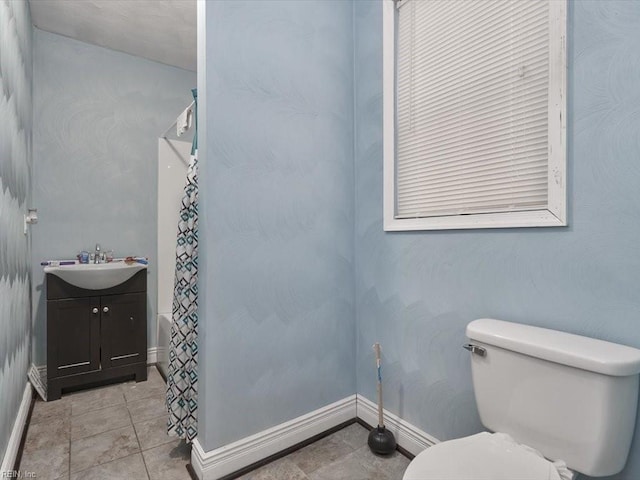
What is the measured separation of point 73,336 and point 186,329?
1.26 meters

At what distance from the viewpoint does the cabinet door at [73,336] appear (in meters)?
2.20

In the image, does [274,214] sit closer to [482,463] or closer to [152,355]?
[482,463]

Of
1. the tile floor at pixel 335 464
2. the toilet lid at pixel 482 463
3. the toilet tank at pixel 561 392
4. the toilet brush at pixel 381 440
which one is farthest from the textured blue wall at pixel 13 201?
the toilet tank at pixel 561 392

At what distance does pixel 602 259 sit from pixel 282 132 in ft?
4.32

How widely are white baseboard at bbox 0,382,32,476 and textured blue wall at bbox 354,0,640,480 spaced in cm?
160

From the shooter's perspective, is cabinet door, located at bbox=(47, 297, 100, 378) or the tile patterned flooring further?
cabinet door, located at bbox=(47, 297, 100, 378)

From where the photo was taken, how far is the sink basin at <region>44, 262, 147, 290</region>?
2.20 meters

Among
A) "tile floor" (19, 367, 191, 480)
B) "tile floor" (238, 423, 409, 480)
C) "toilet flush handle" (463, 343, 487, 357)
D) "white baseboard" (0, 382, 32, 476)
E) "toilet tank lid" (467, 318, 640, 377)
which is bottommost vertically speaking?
"tile floor" (19, 367, 191, 480)

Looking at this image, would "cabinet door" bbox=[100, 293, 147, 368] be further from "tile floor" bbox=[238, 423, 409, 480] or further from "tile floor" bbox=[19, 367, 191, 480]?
"tile floor" bbox=[238, 423, 409, 480]

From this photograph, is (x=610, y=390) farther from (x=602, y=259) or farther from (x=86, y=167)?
(x=86, y=167)

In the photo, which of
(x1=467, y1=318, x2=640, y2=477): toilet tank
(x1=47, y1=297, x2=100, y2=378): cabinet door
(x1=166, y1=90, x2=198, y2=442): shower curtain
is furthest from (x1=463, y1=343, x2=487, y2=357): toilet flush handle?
(x1=47, y1=297, x2=100, y2=378): cabinet door

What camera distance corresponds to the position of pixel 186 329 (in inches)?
61.5

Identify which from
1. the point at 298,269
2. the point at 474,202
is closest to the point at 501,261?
the point at 474,202

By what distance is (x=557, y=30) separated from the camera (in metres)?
1.10
